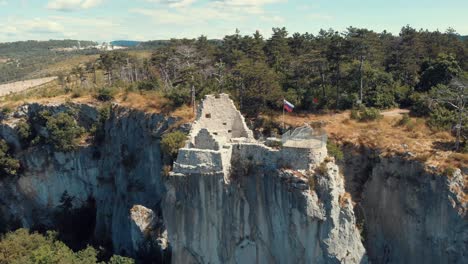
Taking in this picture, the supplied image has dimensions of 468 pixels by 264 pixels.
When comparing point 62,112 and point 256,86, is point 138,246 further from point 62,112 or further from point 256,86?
point 62,112

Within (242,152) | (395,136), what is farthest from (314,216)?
(395,136)

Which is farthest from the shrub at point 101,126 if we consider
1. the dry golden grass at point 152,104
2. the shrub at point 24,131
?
the shrub at point 24,131

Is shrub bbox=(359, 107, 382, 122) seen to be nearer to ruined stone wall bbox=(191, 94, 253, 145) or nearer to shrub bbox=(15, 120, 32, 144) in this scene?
ruined stone wall bbox=(191, 94, 253, 145)

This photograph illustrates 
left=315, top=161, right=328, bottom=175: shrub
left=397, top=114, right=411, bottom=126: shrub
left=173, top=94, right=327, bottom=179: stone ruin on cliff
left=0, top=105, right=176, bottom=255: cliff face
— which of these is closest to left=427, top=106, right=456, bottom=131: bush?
left=397, top=114, right=411, bottom=126: shrub

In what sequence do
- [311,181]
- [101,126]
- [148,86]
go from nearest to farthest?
[311,181]
[101,126]
[148,86]

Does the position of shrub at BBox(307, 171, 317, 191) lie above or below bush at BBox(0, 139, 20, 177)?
above

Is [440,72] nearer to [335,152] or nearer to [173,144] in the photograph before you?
[335,152]

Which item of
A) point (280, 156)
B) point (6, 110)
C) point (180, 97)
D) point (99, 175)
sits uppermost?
point (180, 97)
